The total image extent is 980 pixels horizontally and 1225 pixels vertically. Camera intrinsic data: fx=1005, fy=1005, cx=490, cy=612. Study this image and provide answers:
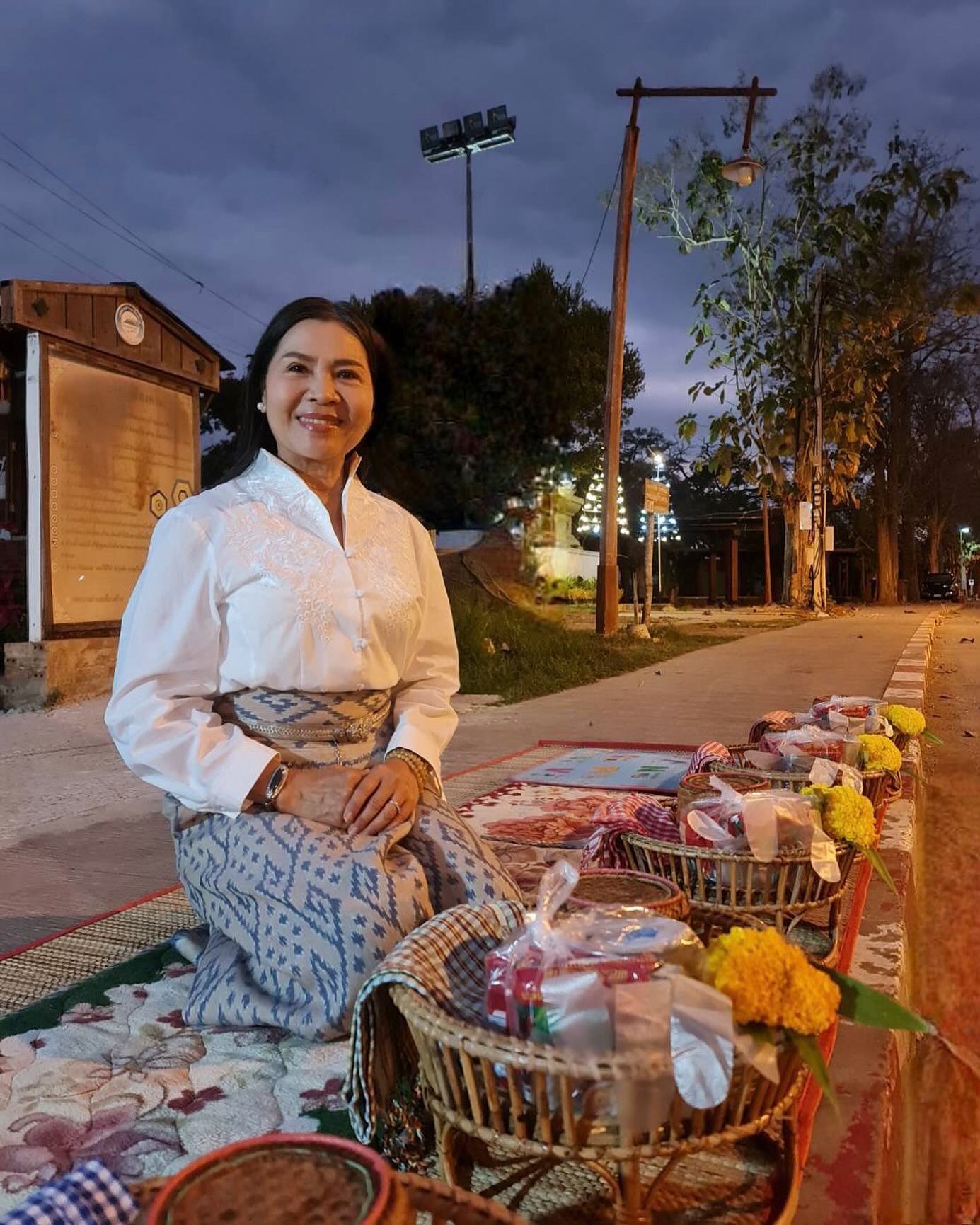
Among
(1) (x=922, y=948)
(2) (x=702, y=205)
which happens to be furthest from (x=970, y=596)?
(1) (x=922, y=948)

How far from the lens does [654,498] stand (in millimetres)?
14328

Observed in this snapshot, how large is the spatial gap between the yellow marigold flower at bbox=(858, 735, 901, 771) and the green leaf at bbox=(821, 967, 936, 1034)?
1.97 meters

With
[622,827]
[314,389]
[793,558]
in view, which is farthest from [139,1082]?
[793,558]

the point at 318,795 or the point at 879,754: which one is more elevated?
the point at 318,795

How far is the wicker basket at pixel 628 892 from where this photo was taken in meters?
1.77

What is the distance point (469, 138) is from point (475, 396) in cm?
1075

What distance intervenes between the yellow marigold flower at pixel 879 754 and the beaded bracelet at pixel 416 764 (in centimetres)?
162

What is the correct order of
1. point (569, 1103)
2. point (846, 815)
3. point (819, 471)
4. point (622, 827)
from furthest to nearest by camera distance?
point (819, 471), point (622, 827), point (846, 815), point (569, 1103)

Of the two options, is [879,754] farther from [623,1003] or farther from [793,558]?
[793,558]

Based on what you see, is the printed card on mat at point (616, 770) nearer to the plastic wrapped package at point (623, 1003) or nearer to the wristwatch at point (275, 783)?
the wristwatch at point (275, 783)

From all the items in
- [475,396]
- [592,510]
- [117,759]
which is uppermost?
[475,396]

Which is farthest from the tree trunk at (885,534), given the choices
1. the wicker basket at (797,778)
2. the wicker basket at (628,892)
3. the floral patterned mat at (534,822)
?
the wicker basket at (628,892)

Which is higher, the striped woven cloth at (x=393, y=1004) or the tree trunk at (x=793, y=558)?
the tree trunk at (x=793, y=558)

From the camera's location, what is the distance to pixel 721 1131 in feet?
4.15
